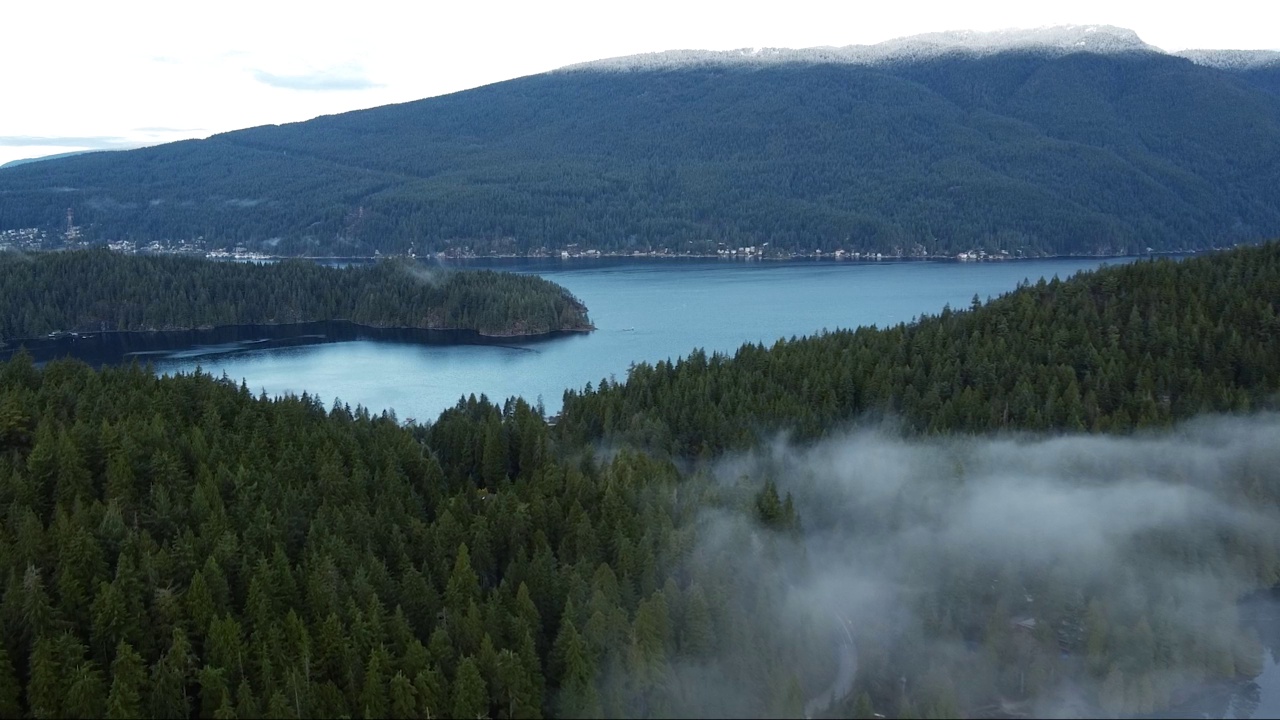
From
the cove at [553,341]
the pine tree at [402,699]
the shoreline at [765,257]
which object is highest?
the shoreline at [765,257]

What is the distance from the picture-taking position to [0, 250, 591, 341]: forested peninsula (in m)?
98.6

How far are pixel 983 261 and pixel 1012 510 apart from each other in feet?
429

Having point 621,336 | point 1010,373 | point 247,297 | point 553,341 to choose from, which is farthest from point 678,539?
point 247,297

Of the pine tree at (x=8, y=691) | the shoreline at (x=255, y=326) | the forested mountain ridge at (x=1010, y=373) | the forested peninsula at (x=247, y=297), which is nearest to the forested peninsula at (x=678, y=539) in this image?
the pine tree at (x=8, y=691)

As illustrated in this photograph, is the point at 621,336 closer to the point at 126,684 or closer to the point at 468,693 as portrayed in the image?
the point at 468,693

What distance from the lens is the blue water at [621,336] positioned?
237 feet

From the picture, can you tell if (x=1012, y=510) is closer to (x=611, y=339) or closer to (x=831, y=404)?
(x=831, y=404)

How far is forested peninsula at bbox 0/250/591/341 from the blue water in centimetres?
696

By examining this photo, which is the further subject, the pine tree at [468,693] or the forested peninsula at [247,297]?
the forested peninsula at [247,297]

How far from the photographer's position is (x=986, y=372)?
47062mm

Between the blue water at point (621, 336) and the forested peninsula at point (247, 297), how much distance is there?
696cm

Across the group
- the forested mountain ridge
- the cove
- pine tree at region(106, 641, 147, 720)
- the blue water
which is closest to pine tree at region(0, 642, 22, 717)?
pine tree at region(106, 641, 147, 720)

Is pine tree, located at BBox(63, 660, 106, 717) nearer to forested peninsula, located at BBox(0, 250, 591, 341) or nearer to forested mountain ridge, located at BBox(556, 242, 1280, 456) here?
forested mountain ridge, located at BBox(556, 242, 1280, 456)

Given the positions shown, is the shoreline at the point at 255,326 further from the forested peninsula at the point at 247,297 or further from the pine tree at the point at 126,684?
the pine tree at the point at 126,684
